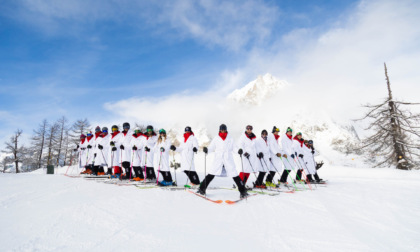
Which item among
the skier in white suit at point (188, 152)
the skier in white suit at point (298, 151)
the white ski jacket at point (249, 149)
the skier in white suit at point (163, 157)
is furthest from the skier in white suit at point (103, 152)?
the skier in white suit at point (298, 151)

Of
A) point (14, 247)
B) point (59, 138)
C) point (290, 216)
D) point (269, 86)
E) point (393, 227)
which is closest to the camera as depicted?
point (14, 247)

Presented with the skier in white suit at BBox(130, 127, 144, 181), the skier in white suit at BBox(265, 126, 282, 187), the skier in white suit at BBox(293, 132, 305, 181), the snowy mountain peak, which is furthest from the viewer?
the snowy mountain peak

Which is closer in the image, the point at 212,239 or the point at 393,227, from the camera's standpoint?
the point at 212,239

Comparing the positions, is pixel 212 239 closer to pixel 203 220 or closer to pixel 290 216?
pixel 203 220

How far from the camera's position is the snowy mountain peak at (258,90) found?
157125 mm

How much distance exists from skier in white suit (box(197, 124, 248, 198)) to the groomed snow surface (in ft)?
2.23

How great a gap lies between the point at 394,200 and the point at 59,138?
38851mm

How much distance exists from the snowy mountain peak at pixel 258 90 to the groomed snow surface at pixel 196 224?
15375cm

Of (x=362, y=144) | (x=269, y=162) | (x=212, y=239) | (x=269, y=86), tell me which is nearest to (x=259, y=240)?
(x=212, y=239)

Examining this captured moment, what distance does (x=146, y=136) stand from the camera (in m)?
8.69

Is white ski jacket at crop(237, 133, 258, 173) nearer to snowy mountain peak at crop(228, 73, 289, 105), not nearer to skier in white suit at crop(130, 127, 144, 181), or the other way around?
skier in white suit at crop(130, 127, 144, 181)

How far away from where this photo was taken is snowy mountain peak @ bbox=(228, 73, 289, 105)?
157125 millimetres

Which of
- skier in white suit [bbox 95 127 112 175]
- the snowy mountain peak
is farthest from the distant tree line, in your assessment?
the snowy mountain peak

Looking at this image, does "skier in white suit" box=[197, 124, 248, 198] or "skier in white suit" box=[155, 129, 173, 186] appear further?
"skier in white suit" box=[155, 129, 173, 186]
